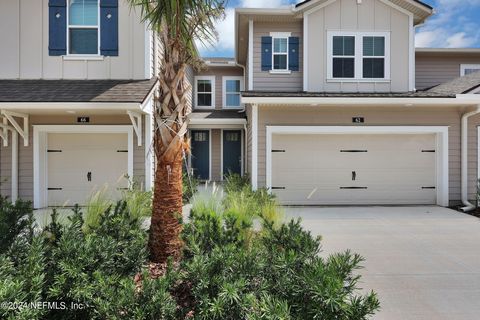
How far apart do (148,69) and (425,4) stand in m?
8.95

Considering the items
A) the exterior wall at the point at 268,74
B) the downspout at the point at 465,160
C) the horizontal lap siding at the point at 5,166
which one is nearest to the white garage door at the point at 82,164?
the horizontal lap siding at the point at 5,166

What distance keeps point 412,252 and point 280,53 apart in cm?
742

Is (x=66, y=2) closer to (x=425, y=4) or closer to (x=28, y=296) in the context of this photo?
(x=28, y=296)

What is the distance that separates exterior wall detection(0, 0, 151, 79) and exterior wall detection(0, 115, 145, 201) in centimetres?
120

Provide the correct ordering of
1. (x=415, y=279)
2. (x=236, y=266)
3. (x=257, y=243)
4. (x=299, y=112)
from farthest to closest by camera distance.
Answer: (x=299, y=112)
(x=415, y=279)
(x=257, y=243)
(x=236, y=266)

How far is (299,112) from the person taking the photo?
9.51 meters

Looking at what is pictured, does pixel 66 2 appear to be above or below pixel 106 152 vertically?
above

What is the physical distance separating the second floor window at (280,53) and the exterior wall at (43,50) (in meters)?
4.11

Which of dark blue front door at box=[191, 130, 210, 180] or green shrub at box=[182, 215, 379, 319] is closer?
green shrub at box=[182, 215, 379, 319]

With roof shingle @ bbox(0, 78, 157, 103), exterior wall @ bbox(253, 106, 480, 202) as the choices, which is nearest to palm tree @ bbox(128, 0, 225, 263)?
roof shingle @ bbox(0, 78, 157, 103)

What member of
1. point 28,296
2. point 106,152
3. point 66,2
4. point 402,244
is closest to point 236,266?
point 28,296

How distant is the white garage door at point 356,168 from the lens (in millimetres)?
9719

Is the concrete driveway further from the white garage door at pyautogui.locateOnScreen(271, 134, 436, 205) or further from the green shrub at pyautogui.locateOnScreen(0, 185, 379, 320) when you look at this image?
the green shrub at pyautogui.locateOnScreen(0, 185, 379, 320)

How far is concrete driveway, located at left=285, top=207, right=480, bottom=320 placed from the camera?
3.63 m
